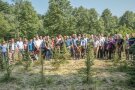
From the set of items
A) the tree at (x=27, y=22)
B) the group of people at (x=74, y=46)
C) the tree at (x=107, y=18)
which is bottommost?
the group of people at (x=74, y=46)

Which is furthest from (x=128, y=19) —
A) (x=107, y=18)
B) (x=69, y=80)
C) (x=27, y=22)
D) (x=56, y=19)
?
(x=69, y=80)

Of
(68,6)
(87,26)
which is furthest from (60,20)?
(87,26)

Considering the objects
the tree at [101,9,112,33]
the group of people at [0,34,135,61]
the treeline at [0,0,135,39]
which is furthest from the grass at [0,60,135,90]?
the tree at [101,9,112,33]

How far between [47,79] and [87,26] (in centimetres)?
6191

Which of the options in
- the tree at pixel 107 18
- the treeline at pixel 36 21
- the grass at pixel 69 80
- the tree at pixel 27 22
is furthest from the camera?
the tree at pixel 107 18

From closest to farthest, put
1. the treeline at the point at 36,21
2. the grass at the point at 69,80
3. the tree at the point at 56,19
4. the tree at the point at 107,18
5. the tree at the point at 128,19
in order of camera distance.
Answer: the grass at the point at 69,80 → the tree at the point at 56,19 → the treeline at the point at 36,21 → the tree at the point at 107,18 → the tree at the point at 128,19

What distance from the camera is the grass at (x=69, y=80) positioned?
42.4 ft

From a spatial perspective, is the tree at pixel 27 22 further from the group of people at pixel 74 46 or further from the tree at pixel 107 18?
the tree at pixel 107 18

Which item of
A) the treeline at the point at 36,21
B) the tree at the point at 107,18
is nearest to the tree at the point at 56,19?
the treeline at the point at 36,21

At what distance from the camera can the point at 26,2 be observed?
202 feet

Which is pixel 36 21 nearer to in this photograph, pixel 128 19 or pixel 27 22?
pixel 27 22

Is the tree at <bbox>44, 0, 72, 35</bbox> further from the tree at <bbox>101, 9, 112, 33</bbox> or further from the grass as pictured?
the grass

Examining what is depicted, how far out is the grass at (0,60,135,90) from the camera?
12.9m

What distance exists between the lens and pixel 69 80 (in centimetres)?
1430
